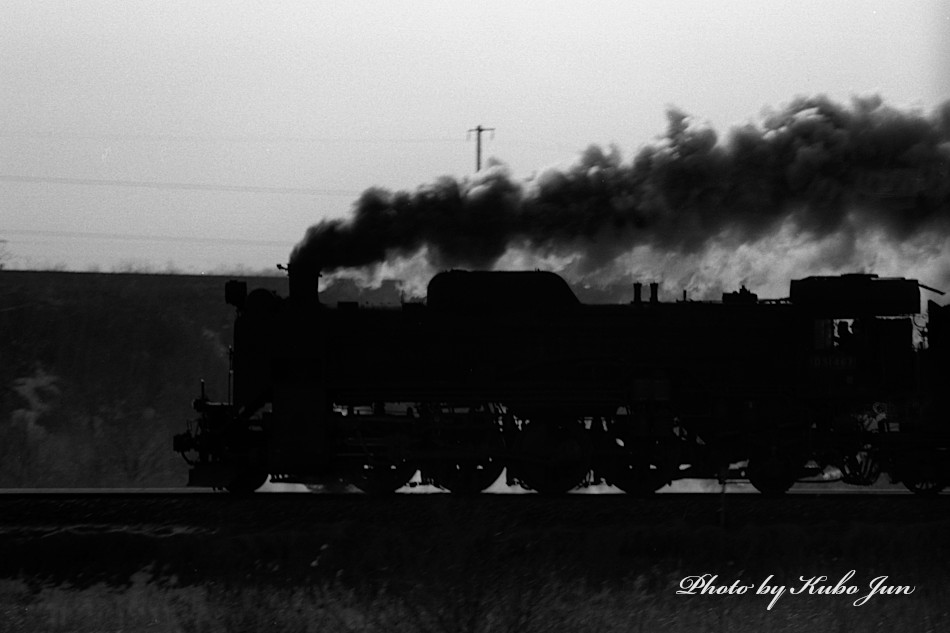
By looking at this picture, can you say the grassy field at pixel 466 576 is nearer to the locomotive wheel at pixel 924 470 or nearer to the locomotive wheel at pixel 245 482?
the locomotive wheel at pixel 245 482

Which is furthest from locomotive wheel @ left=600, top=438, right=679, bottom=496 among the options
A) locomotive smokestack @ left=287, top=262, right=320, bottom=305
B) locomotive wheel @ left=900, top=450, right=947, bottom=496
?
locomotive smokestack @ left=287, top=262, right=320, bottom=305

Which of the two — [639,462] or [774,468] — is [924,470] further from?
[639,462]

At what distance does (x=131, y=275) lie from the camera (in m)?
67.9

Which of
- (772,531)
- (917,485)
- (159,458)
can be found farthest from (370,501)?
(159,458)

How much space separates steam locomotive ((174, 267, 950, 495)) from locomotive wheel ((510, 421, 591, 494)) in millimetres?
29

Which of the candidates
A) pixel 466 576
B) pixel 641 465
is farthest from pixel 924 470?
pixel 466 576

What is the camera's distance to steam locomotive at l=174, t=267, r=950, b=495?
16969 millimetres

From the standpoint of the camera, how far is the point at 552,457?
16.9 m

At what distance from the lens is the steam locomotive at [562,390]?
17.0m

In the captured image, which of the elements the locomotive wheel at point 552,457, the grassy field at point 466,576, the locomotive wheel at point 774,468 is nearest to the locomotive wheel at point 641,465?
the locomotive wheel at point 552,457

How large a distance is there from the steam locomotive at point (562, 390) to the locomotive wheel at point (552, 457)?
0.10 ft

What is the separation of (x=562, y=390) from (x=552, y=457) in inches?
41.6

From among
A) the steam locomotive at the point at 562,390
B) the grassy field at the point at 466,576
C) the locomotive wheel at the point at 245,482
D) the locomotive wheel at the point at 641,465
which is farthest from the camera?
the locomotive wheel at the point at 245,482

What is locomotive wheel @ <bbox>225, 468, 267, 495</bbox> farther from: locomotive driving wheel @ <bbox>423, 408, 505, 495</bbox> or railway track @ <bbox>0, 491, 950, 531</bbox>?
locomotive driving wheel @ <bbox>423, 408, 505, 495</bbox>
